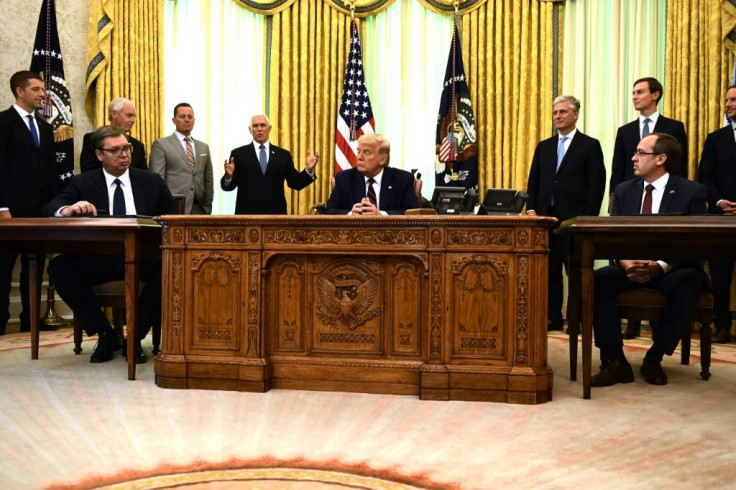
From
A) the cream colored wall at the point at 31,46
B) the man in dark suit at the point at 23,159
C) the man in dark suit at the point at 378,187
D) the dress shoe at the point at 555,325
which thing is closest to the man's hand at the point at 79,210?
the man in dark suit at the point at 378,187

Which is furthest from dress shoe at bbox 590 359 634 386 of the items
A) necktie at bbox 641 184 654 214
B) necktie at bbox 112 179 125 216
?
necktie at bbox 112 179 125 216

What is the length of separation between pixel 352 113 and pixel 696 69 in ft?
10.4

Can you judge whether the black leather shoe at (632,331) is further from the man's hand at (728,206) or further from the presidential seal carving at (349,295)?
the presidential seal carving at (349,295)

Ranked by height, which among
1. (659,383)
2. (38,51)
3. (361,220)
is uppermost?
(38,51)

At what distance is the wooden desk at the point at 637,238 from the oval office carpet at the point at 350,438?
0.55 meters

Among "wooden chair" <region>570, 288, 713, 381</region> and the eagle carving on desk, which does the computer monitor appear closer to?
the eagle carving on desk

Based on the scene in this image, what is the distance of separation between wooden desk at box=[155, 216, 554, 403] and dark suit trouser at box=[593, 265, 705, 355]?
0.66 meters

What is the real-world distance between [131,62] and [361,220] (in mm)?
4401

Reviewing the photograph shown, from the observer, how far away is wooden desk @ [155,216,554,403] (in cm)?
362

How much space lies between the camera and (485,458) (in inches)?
105

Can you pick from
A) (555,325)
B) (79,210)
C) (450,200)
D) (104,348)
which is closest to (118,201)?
(79,210)

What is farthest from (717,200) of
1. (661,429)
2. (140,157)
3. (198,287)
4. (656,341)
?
(140,157)

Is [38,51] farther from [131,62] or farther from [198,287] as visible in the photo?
[198,287]

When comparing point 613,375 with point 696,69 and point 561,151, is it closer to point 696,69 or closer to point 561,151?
point 561,151
